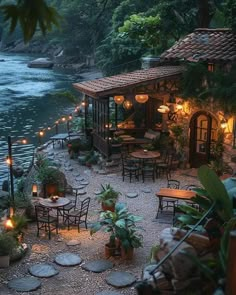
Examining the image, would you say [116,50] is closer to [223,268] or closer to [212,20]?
[212,20]

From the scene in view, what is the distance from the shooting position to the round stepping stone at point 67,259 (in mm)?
10328

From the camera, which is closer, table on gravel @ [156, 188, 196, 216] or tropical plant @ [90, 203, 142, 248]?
tropical plant @ [90, 203, 142, 248]

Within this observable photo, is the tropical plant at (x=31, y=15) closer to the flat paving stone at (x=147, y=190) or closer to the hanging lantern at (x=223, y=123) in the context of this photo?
the flat paving stone at (x=147, y=190)

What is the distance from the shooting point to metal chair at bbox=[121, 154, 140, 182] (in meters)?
16.4

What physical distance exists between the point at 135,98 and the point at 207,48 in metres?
3.56

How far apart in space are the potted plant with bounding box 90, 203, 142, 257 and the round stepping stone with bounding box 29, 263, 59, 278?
131cm

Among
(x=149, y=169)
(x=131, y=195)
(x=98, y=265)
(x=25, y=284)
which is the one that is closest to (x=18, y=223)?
(x=25, y=284)

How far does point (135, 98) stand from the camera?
1841cm

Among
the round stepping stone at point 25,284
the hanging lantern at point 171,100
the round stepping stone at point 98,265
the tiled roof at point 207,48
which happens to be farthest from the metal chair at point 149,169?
the round stepping stone at point 25,284

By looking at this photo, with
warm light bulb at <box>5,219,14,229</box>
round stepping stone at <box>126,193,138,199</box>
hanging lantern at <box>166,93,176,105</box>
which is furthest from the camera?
hanging lantern at <box>166,93,176,105</box>

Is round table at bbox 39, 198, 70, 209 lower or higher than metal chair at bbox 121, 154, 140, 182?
higher

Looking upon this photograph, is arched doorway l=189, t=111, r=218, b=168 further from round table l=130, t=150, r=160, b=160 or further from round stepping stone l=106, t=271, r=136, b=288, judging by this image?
→ round stepping stone l=106, t=271, r=136, b=288

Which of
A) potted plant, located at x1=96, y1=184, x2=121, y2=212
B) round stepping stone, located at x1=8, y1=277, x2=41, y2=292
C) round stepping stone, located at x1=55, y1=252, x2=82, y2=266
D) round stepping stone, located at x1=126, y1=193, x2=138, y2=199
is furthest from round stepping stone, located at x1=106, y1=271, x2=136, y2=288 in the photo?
round stepping stone, located at x1=126, y1=193, x2=138, y2=199

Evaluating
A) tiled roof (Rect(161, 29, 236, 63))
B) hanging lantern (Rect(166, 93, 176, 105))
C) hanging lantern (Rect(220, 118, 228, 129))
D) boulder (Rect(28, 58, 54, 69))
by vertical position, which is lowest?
boulder (Rect(28, 58, 54, 69))
